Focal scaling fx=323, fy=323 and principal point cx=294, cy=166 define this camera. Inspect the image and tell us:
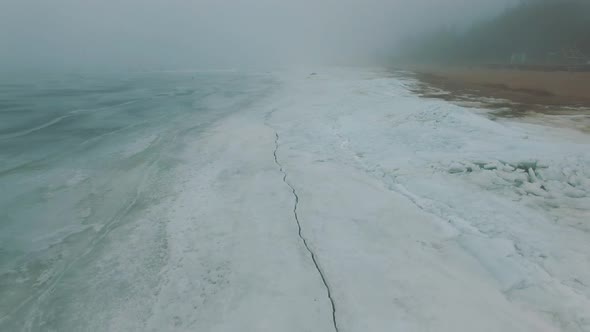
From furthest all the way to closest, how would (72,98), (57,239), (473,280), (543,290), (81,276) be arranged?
(72,98)
(57,239)
(81,276)
(473,280)
(543,290)

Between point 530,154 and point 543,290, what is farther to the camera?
point 530,154

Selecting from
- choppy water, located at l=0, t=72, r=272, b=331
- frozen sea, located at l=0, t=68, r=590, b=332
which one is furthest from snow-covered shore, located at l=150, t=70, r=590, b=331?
choppy water, located at l=0, t=72, r=272, b=331

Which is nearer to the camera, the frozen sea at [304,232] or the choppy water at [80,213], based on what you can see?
the frozen sea at [304,232]

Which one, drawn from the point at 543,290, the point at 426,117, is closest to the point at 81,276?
the point at 543,290

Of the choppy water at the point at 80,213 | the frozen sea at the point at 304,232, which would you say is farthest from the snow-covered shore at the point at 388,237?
the choppy water at the point at 80,213

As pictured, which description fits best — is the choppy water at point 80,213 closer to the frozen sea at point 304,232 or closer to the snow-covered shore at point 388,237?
the frozen sea at point 304,232

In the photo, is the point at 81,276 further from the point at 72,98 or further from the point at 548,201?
the point at 72,98
